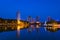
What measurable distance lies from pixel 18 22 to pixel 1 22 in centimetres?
726

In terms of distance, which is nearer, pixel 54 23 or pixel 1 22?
pixel 54 23

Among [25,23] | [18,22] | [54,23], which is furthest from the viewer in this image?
[25,23]

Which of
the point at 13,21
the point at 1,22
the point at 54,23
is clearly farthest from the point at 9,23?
the point at 54,23

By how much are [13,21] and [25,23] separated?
1602 cm

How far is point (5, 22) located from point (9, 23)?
473cm

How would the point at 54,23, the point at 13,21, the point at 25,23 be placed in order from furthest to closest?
the point at 25,23, the point at 13,21, the point at 54,23

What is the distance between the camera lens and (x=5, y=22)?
10150cm


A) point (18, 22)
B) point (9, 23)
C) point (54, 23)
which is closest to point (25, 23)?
point (9, 23)

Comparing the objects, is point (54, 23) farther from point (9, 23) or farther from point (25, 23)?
point (25, 23)

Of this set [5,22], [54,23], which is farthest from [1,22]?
[54,23]

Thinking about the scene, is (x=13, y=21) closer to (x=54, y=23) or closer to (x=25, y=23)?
(x=25, y=23)

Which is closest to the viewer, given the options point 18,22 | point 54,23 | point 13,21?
point 54,23

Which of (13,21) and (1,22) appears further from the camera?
(13,21)

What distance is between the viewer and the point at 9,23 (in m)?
106
